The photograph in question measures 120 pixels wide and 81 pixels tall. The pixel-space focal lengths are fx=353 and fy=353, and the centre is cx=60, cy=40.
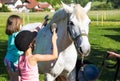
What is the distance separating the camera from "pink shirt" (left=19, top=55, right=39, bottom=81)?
4.32m

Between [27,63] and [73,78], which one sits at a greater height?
[27,63]

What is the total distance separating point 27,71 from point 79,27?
1.03 meters

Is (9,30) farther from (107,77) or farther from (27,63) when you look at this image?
(107,77)

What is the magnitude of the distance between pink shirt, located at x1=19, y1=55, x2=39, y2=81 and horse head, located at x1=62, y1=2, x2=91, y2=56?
75cm

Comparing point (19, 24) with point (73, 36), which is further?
point (19, 24)

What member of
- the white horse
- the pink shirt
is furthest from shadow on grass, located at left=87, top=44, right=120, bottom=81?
the pink shirt

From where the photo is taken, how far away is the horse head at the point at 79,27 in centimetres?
473

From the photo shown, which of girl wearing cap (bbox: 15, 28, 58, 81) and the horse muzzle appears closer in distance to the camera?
girl wearing cap (bbox: 15, 28, 58, 81)

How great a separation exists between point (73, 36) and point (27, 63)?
3.09ft

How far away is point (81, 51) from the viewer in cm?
471

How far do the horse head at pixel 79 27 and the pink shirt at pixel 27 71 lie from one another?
749mm

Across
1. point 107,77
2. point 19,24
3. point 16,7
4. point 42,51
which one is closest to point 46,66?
point 42,51

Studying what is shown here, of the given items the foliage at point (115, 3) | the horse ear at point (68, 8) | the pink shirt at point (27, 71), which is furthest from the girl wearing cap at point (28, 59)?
the foliage at point (115, 3)

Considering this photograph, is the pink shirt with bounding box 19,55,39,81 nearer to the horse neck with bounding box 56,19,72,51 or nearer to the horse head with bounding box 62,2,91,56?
the horse head with bounding box 62,2,91,56
